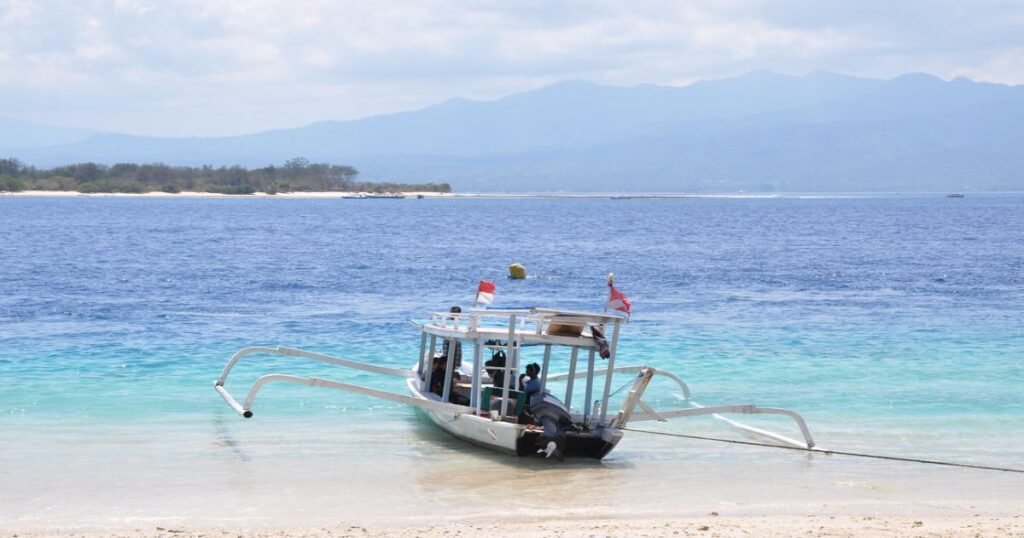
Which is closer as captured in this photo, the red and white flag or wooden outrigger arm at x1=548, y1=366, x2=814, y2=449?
wooden outrigger arm at x1=548, y1=366, x2=814, y2=449

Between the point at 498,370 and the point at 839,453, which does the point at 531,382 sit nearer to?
the point at 498,370

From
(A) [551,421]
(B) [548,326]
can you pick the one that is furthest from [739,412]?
(B) [548,326]

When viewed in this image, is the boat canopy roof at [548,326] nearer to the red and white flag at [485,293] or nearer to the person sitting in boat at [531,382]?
the person sitting in boat at [531,382]

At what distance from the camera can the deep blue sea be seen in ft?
61.8

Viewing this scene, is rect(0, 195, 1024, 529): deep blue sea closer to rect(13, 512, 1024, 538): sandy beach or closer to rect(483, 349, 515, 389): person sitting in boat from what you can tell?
rect(483, 349, 515, 389): person sitting in boat

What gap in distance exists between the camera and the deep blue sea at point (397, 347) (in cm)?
1884

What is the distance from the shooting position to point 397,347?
30.6 metres

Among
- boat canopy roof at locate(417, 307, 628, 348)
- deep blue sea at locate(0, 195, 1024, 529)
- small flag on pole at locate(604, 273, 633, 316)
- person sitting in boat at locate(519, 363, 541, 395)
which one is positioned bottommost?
deep blue sea at locate(0, 195, 1024, 529)

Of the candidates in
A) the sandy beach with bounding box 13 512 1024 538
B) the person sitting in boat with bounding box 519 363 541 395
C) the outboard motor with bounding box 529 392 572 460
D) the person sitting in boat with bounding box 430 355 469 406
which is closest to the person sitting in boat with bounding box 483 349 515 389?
the person sitting in boat with bounding box 519 363 541 395

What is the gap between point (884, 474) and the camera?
58.4ft

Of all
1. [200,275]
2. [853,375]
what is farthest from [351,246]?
[853,375]

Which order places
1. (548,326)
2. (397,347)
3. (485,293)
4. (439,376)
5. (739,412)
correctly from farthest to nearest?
1. (397,347)
2. (439,376)
3. (485,293)
4. (739,412)
5. (548,326)

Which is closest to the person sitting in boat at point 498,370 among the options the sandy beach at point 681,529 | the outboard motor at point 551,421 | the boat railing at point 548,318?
the boat railing at point 548,318

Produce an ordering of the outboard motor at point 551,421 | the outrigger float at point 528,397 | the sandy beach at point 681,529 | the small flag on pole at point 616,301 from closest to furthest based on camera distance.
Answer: the sandy beach at point 681,529 < the outboard motor at point 551,421 < the outrigger float at point 528,397 < the small flag on pole at point 616,301
